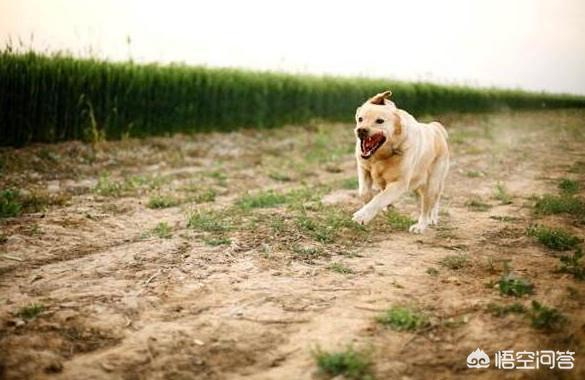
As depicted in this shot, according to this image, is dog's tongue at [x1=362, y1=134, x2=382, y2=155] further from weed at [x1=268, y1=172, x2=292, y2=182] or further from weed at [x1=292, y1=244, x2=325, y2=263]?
weed at [x1=268, y1=172, x2=292, y2=182]

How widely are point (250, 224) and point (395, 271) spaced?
1.86 metres

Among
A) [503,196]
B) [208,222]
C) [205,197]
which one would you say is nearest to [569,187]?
[503,196]

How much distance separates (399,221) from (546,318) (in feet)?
9.55

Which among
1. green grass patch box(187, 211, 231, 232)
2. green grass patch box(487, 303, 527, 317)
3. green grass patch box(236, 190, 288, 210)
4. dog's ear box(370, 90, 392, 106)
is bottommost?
green grass patch box(487, 303, 527, 317)

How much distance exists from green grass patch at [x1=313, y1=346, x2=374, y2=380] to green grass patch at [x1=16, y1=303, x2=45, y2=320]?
1829mm

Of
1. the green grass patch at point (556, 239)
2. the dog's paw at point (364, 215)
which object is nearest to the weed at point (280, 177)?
the dog's paw at point (364, 215)

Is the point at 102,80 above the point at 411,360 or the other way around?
above

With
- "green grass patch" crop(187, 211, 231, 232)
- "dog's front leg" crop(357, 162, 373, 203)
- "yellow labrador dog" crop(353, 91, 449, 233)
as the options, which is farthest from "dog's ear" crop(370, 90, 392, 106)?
"green grass patch" crop(187, 211, 231, 232)

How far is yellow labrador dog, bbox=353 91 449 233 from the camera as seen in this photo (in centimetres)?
477

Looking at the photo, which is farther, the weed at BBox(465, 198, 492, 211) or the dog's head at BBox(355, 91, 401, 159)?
the weed at BBox(465, 198, 492, 211)

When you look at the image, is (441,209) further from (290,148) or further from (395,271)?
(290,148)

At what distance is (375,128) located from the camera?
4719 mm

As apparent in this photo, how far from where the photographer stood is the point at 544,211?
6203mm

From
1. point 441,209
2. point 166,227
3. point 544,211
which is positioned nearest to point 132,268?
point 166,227
